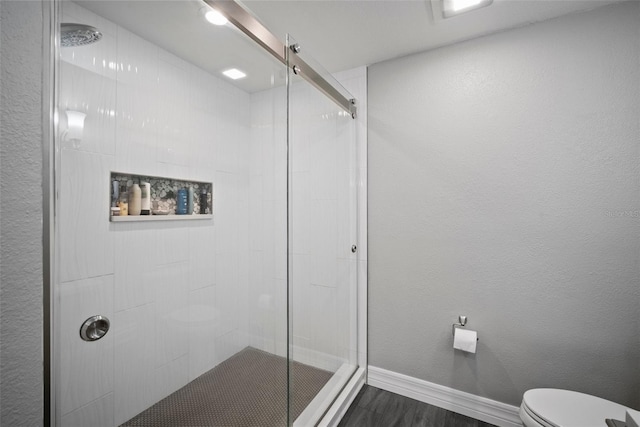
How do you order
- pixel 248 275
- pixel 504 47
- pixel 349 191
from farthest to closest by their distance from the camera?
pixel 349 191 < pixel 504 47 < pixel 248 275

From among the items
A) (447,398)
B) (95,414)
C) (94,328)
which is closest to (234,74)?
(94,328)

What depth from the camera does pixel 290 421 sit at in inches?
55.1

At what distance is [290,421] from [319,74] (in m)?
1.82

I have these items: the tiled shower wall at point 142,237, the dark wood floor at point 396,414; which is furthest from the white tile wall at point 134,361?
the dark wood floor at point 396,414

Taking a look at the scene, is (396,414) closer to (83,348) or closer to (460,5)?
(83,348)

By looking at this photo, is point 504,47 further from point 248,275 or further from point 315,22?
point 248,275

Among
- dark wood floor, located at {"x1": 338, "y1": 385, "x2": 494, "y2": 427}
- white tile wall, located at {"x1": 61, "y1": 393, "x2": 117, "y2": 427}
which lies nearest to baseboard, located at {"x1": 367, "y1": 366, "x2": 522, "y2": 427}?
dark wood floor, located at {"x1": 338, "y1": 385, "x2": 494, "y2": 427}

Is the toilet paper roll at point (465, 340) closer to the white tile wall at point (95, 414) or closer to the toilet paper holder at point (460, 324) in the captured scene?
the toilet paper holder at point (460, 324)

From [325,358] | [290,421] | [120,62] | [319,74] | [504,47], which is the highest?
[504,47]

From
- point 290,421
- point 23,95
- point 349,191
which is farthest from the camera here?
point 349,191

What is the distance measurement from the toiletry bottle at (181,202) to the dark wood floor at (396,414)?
1.55 m

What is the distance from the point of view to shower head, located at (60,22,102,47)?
0.67 meters

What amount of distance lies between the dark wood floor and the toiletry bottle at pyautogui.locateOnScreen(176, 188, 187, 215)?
5.07 ft

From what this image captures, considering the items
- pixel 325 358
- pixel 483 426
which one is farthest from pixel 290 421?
pixel 483 426
